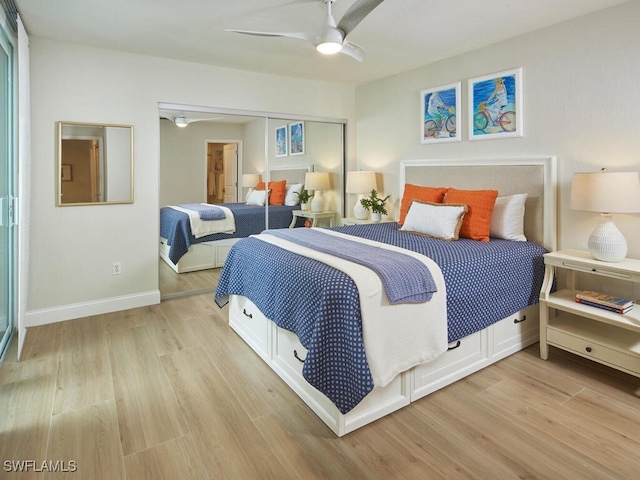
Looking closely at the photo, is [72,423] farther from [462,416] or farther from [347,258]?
[462,416]

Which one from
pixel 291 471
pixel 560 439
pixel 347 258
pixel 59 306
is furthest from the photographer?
pixel 59 306

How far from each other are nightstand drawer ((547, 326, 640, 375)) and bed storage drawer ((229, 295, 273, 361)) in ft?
6.32

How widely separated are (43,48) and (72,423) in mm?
2926

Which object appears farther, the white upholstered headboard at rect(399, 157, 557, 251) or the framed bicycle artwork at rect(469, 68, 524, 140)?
the framed bicycle artwork at rect(469, 68, 524, 140)

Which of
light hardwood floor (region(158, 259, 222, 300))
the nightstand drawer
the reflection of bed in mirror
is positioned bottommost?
the nightstand drawer

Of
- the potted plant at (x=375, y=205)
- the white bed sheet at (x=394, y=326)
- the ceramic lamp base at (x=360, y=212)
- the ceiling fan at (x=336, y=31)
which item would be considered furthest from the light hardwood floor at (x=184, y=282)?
the ceiling fan at (x=336, y=31)

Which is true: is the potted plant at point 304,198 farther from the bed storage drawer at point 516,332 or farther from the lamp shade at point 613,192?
the lamp shade at point 613,192

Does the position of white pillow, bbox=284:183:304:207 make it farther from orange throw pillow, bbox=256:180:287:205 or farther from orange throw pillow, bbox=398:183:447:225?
orange throw pillow, bbox=398:183:447:225

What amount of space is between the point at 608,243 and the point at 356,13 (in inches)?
80.6

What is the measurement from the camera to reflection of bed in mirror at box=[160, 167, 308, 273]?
12.9 ft

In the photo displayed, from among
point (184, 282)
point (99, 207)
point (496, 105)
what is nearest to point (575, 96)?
point (496, 105)

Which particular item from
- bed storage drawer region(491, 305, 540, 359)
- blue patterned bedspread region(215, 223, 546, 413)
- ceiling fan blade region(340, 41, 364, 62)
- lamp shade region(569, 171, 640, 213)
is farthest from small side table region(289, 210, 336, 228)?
lamp shade region(569, 171, 640, 213)

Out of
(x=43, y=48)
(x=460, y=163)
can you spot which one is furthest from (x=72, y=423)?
(x=460, y=163)

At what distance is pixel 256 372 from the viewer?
8.33 feet
